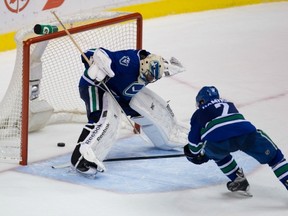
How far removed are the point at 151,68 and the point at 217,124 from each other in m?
0.61

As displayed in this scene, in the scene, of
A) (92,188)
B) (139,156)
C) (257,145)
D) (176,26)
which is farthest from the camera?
(176,26)

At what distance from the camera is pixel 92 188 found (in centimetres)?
449

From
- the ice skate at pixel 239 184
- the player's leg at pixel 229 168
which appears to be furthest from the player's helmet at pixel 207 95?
the ice skate at pixel 239 184

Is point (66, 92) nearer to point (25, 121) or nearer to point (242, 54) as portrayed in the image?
point (25, 121)

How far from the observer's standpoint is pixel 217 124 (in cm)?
423

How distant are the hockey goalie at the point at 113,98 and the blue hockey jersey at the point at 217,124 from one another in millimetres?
523

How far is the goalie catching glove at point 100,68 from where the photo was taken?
4617 mm

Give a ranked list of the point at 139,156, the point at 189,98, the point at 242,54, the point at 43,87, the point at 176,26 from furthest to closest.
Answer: the point at 176,26 → the point at 242,54 → the point at 189,98 → the point at 43,87 → the point at 139,156

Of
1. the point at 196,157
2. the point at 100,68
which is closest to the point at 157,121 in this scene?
the point at 100,68

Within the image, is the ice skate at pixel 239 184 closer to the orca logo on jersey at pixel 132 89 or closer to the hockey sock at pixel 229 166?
the hockey sock at pixel 229 166

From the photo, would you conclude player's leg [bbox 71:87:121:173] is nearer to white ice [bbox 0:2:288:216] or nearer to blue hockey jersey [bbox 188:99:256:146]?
white ice [bbox 0:2:288:216]

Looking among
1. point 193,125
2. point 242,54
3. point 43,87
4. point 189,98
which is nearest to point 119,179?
point 193,125

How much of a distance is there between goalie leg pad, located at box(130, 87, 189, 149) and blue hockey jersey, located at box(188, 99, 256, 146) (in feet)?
2.21

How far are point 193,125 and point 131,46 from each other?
4.19 ft
